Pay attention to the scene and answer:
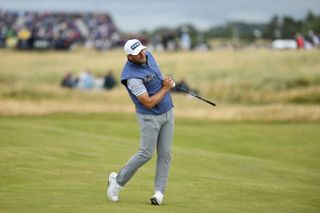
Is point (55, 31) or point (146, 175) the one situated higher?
point (146, 175)

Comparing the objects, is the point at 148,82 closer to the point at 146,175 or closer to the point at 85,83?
the point at 146,175

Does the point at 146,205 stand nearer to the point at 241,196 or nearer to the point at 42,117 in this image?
the point at 241,196

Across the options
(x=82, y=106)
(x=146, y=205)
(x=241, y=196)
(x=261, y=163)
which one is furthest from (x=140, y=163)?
(x=82, y=106)

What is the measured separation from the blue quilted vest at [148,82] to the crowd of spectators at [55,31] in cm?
7727

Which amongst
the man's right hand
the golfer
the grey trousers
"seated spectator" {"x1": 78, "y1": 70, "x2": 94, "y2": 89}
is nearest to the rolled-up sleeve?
the golfer

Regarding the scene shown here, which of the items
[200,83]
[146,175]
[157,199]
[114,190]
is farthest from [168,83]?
[200,83]

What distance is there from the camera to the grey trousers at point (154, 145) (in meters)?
13.0

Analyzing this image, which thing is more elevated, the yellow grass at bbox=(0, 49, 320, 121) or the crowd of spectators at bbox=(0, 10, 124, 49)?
the yellow grass at bbox=(0, 49, 320, 121)

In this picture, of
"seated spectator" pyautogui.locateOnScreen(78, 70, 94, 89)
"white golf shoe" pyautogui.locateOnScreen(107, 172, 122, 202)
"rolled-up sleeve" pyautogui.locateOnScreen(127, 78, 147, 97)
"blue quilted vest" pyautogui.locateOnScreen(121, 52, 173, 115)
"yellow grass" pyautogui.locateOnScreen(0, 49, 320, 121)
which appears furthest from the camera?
"seated spectator" pyautogui.locateOnScreen(78, 70, 94, 89)

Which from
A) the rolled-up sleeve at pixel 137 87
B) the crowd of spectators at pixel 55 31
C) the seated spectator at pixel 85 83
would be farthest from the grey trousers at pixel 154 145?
the crowd of spectators at pixel 55 31

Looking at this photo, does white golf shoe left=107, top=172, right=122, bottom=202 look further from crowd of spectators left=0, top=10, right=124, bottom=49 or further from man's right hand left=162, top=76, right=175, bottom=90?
crowd of spectators left=0, top=10, right=124, bottom=49

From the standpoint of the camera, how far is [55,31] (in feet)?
305

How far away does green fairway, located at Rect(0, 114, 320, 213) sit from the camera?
1331 cm

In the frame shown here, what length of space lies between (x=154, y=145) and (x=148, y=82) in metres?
1.03
